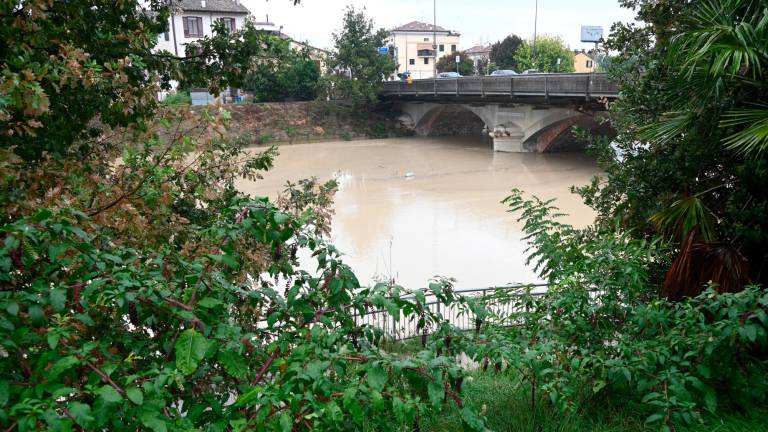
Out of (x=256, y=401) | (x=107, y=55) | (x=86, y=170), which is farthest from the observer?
(x=107, y=55)

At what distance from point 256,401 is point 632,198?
18.0 ft

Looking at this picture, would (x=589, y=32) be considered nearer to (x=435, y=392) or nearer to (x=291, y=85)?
(x=291, y=85)

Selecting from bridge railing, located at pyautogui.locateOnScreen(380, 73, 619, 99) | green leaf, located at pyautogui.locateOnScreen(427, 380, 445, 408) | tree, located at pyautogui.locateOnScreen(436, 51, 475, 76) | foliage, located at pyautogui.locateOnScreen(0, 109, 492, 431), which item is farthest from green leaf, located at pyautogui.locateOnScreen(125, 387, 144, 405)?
tree, located at pyautogui.locateOnScreen(436, 51, 475, 76)

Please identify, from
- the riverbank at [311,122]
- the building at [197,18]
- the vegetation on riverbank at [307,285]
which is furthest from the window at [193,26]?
the vegetation on riverbank at [307,285]

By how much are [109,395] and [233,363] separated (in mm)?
410

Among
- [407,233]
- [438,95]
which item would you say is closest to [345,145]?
[438,95]

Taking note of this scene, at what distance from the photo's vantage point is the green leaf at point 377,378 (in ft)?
6.88

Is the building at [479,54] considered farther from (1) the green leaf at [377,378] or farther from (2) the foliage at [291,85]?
(1) the green leaf at [377,378]

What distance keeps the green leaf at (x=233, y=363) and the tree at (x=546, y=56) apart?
2260 inches

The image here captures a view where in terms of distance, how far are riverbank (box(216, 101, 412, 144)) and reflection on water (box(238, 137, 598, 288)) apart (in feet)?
6.38

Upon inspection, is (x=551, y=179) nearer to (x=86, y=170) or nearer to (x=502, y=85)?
(x=502, y=85)

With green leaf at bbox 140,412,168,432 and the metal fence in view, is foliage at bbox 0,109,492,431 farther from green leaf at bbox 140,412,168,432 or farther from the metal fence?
the metal fence

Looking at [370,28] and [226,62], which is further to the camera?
[370,28]

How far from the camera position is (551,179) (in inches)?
958
